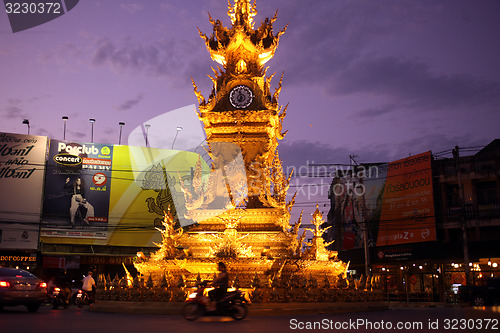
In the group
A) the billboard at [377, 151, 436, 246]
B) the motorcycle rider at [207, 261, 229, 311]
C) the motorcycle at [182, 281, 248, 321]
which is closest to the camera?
the motorcycle at [182, 281, 248, 321]

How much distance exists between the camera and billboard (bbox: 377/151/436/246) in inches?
1577

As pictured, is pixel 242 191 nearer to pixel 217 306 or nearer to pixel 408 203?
pixel 217 306

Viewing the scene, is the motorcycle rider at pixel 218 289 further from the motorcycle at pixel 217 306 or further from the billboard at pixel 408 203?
the billboard at pixel 408 203

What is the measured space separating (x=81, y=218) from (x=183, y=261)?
29.3 metres

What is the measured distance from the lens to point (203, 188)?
18.4 m

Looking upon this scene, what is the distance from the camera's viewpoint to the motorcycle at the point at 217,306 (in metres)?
11.7

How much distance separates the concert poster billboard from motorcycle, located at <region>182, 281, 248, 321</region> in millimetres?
32626

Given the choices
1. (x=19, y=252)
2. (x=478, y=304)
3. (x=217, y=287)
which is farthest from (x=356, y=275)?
(x=217, y=287)

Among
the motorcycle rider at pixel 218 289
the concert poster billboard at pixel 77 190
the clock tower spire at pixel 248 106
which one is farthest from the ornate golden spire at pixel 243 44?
the concert poster billboard at pixel 77 190

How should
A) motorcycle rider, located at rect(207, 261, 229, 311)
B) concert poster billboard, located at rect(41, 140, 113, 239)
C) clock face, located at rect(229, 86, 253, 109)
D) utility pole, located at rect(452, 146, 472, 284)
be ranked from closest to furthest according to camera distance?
motorcycle rider, located at rect(207, 261, 229, 311) → clock face, located at rect(229, 86, 253, 109) → utility pole, located at rect(452, 146, 472, 284) → concert poster billboard, located at rect(41, 140, 113, 239)

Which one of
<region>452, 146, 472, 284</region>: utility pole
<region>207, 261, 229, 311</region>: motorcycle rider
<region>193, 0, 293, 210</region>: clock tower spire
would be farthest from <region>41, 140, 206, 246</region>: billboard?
<region>207, 261, 229, 311</region>: motorcycle rider

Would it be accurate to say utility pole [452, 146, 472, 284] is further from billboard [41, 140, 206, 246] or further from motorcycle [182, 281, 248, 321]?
motorcycle [182, 281, 248, 321]

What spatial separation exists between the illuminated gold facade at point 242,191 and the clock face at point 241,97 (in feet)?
0.12

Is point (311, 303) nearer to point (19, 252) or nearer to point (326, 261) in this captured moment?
point (326, 261)
